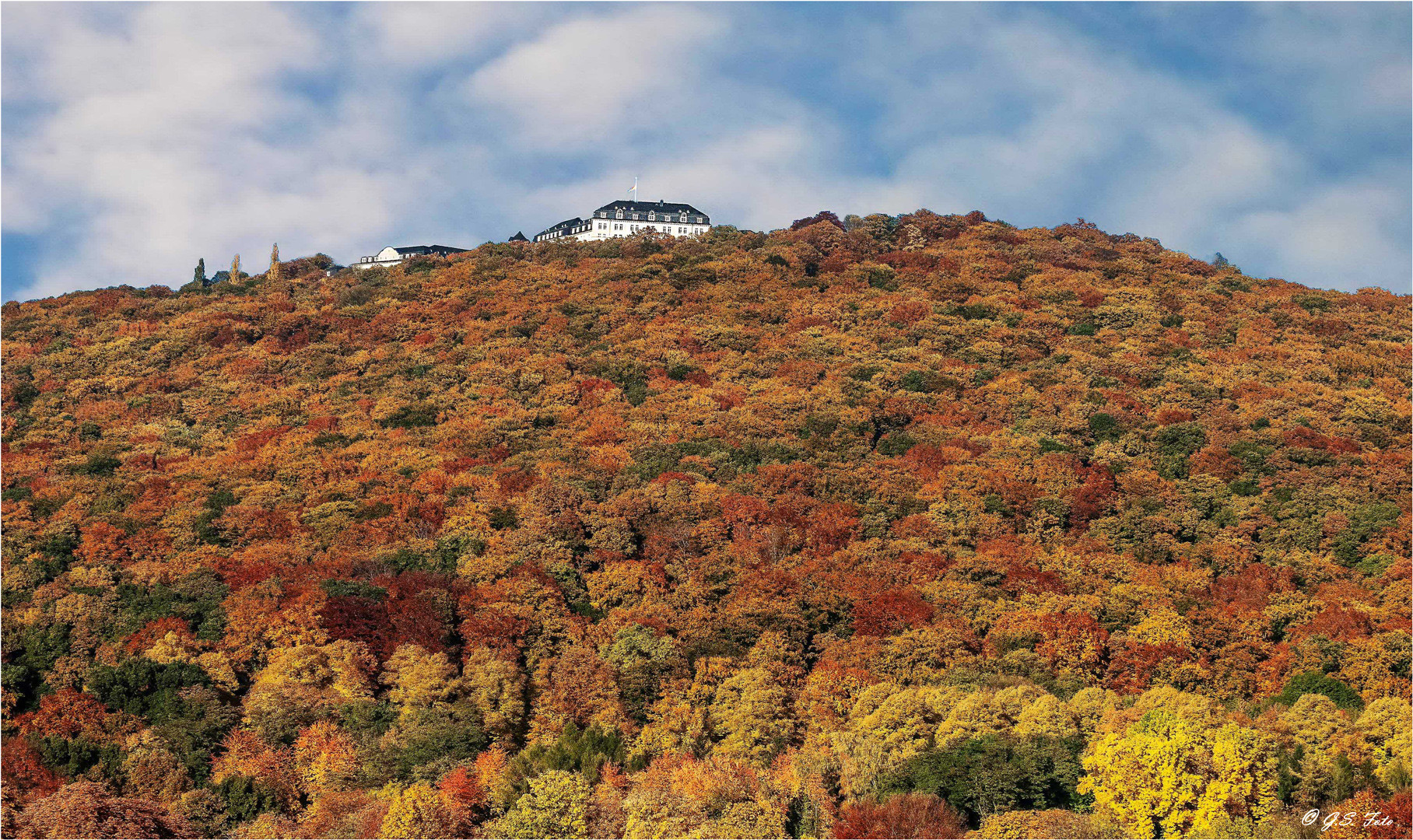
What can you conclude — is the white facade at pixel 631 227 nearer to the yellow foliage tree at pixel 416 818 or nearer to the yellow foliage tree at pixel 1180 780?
the yellow foliage tree at pixel 416 818

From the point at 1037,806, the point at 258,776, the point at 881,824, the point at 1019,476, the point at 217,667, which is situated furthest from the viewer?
the point at 1019,476

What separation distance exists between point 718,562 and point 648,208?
4218 inches

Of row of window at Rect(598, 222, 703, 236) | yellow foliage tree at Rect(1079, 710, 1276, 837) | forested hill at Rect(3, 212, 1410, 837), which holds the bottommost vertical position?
yellow foliage tree at Rect(1079, 710, 1276, 837)

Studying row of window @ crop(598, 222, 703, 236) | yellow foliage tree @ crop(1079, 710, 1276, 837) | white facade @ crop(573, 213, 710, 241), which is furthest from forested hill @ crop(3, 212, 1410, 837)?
row of window @ crop(598, 222, 703, 236)

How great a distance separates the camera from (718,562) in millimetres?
77188

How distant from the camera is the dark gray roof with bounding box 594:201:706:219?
175875 mm

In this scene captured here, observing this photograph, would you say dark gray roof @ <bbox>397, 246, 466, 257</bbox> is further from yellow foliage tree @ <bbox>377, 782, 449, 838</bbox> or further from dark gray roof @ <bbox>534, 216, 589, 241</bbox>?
yellow foliage tree @ <bbox>377, 782, 449, 838</bbox>

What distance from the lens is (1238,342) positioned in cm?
11856

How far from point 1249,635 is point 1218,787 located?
2025cm

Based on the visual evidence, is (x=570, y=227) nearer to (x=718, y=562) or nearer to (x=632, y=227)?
(x=632, y=227)

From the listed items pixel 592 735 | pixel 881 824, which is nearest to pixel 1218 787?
Result: pixel 881 824

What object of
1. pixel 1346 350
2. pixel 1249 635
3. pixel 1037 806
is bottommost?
pixel 1037 806

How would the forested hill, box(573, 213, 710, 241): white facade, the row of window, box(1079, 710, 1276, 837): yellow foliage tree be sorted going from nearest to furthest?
box(1079, 710, 1276, 837): yellow foliage tree → the forested hill → box(573, 213, 710, 241): white facade → the row of window

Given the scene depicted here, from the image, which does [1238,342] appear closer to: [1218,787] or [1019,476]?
[1019,476]
